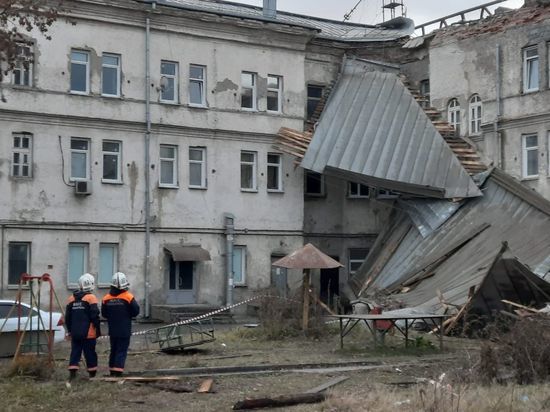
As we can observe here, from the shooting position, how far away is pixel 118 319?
14.8 meters

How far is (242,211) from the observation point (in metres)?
34.2

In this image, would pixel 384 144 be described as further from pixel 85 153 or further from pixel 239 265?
pixel 85 153

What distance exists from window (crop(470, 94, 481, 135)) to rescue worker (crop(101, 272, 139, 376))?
20933mm

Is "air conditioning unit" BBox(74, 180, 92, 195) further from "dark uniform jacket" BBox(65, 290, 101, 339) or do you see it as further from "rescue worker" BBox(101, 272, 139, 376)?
"dark uniform jacket" BBox(65, 290, 101, 339)

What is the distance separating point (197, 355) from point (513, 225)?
39.9ft

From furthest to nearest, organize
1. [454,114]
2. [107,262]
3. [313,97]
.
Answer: [313,97] → [454,114] → [107,262]

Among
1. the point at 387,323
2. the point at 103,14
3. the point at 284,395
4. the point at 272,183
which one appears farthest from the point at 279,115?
the point at 284,395

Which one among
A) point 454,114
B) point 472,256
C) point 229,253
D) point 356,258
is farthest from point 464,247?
point 356,258

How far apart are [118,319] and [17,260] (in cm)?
1599

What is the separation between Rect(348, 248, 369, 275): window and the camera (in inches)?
1455

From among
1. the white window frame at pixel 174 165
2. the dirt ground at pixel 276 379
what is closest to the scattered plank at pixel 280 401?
the dirt ground at pixel 276 379

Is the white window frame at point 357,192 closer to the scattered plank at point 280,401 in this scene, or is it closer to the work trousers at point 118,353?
the work trousers at point 118,353

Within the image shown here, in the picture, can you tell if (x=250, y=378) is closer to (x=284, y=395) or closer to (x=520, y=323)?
(x=284, y=395)

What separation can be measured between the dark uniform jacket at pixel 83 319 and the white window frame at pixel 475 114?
21474mm
